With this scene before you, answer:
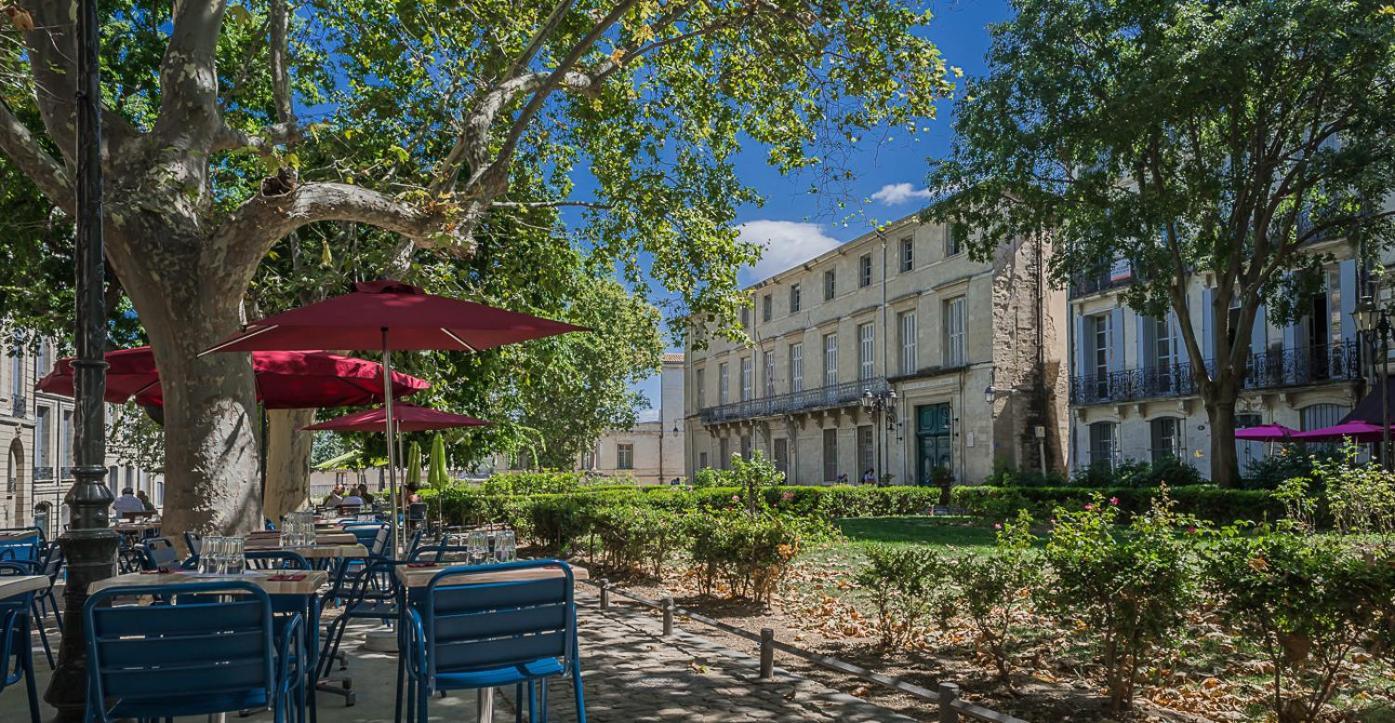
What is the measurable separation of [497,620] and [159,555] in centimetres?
295

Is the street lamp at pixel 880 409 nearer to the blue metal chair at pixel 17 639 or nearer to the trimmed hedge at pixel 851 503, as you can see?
the trimmed hedge at pixel 851 503

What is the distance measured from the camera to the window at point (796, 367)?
42.3 metres

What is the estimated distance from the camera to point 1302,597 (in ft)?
14.4

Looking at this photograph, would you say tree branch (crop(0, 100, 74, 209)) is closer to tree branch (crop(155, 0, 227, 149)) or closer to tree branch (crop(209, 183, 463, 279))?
tree branch (crop(155, 0, 227, 149))

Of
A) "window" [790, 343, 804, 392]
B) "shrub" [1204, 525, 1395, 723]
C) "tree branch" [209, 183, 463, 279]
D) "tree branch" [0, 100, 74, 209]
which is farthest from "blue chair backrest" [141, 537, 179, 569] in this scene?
"window" [790, 343, 804, 392]

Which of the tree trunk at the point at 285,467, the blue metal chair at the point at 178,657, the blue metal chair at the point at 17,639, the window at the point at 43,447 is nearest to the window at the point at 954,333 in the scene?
the tree trunk at the point at 285,467

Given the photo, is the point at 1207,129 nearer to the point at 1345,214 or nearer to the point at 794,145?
the point at 1345,214

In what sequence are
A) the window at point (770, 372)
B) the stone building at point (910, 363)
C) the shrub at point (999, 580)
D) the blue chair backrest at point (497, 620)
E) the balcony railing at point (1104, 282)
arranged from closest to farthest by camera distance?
the blue chair backrest at point (497, 620), the shrub at point (999, 580), the balcony railing at point (1104, 282), the stone building at point (910, 363), the window at point (770, 372)

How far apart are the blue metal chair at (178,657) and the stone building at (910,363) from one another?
24.7 m

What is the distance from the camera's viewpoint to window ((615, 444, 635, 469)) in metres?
72.0

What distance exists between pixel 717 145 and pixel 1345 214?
507 inches

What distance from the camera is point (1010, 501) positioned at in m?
19.9

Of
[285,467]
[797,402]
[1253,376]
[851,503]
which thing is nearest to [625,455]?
→ [797,402]

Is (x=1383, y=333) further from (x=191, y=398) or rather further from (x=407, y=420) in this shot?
(x=191, y=398)
